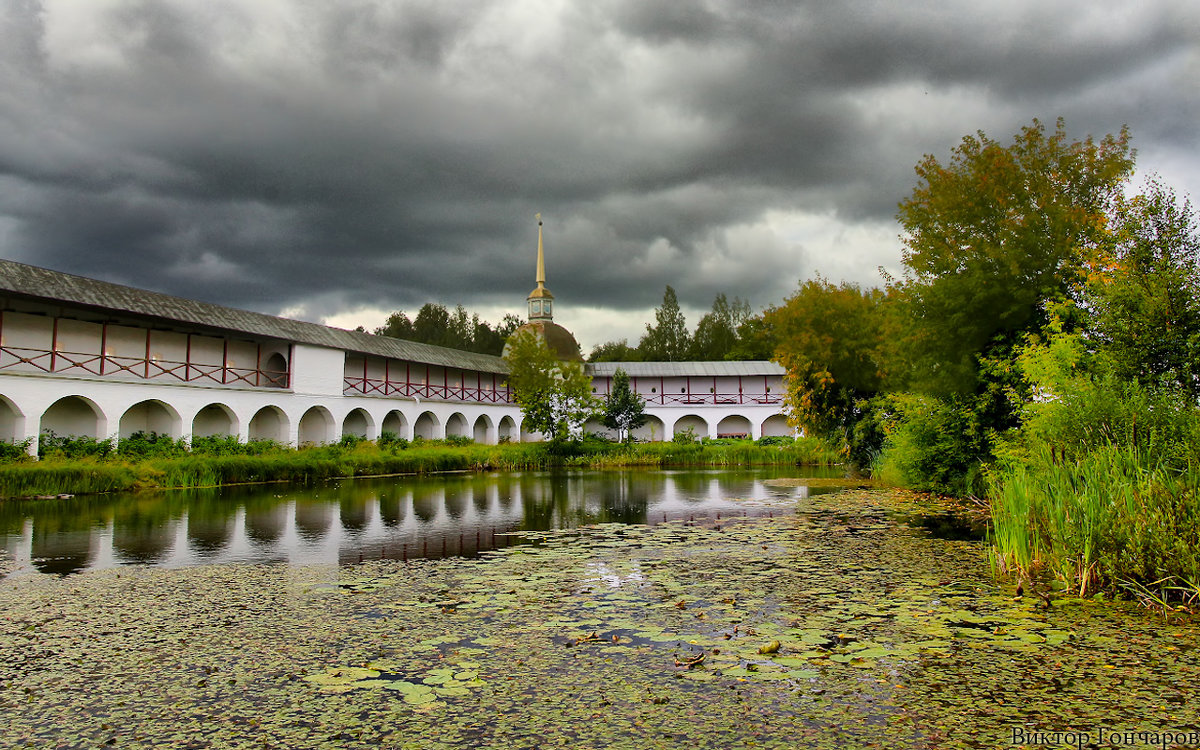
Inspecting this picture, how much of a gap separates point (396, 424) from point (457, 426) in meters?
4.17

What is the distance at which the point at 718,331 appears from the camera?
6575cm

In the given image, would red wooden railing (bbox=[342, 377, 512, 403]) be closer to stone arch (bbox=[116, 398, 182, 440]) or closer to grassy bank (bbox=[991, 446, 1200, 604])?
stone arch (bbox=[116, 398, 182, 440])

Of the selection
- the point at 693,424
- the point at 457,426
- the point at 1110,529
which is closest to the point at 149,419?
the point at 457,426

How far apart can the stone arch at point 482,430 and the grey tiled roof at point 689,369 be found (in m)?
8.61

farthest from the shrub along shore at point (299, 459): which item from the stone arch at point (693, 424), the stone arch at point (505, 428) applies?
the stone arch at point (693, 424)

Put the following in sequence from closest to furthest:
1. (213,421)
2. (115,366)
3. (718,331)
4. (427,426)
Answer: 1. (115,366)
2. (213,421)
3. (427,426)
4. (718,331)

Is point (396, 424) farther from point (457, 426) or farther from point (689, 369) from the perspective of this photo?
point (689, 369)

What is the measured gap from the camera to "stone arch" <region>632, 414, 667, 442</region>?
158ft

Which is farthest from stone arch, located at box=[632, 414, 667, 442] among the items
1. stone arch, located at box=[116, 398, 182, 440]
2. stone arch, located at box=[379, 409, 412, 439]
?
stone arch, located at box=[116, 398, 182, 440]

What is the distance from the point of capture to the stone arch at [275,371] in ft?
95.8

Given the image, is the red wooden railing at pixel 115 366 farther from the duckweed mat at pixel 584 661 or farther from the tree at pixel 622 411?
the tree at pixel 622 411

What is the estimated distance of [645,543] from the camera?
28.9ft

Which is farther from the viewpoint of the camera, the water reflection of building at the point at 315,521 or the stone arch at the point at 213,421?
the stone arch at the point at 213,421

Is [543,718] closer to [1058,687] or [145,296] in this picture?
[1058,687]
